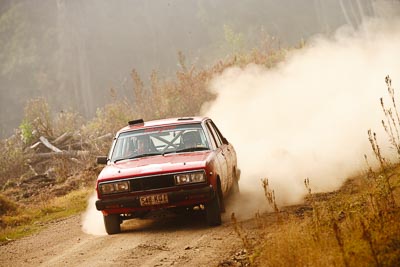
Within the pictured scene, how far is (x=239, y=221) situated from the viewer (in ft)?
28.8

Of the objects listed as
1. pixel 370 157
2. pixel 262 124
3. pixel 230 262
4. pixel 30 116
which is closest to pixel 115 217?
pixel 230 262

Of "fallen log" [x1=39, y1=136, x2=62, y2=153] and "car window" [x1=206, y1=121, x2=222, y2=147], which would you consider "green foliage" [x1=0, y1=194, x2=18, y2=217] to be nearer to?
"car window" [x1=206, y1=121, x2=222, y2=147]

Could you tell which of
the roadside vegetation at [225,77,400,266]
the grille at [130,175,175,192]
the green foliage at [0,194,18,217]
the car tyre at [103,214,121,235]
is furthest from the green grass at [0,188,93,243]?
the roadside vegetation at [225,77,400,266]

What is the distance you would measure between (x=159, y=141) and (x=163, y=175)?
1583 mm

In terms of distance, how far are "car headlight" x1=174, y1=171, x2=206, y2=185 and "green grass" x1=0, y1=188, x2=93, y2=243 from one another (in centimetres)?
389

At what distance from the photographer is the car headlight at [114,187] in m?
8.46

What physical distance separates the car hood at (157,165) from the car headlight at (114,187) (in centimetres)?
9

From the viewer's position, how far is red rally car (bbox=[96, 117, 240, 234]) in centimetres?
834

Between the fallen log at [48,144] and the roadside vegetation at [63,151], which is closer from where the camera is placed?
the roadside vegetation at [63,151]

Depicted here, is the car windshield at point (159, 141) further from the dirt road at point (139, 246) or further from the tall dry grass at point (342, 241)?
the tall dry grass at point (342, 241)

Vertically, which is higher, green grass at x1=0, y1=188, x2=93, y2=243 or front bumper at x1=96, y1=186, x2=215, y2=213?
green grass at x1=0, y1=188, x2=93, y2=243

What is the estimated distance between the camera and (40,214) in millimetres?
13047

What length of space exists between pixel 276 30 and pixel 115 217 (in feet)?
140

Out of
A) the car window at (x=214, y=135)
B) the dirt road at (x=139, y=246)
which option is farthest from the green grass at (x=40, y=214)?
the car window at (x=214, y=135)
